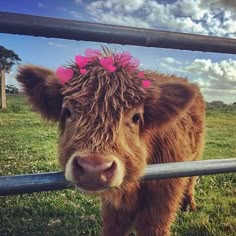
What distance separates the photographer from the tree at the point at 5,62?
91 centimetres

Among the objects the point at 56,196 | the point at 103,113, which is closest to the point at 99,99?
the point at 103,113

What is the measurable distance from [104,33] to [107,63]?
0.10 metres

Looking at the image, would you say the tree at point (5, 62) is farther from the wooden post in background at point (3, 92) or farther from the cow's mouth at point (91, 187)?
the cow's mouth at point (91, 187)

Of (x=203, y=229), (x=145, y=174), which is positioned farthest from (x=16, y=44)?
(x=203, y=229)

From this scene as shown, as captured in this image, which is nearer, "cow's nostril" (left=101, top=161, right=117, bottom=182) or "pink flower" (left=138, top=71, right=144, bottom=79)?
"cow's nostril" (left=101, top=161, right=117, bottom=182)

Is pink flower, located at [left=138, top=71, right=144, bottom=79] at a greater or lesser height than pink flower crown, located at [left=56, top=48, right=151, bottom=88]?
lesser

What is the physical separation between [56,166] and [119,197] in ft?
0.69

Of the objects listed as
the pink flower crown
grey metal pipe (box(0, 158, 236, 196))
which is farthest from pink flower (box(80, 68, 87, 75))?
grey metal pipe (box(0, 158, 236, 196))

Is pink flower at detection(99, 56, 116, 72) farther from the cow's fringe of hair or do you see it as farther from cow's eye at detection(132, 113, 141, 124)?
cow's eye at detection(132, 113, 141, 124)

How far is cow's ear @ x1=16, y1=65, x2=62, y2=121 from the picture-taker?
3.04 ft

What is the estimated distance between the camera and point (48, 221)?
1009 mm

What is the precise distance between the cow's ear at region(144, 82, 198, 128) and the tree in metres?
0.31

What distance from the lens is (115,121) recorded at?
88 cm

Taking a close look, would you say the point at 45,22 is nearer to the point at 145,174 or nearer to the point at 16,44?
the point at 16,44
